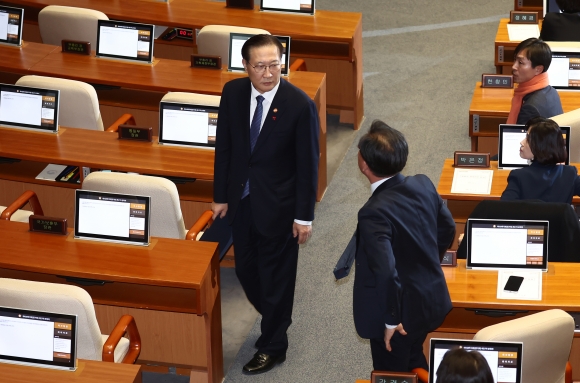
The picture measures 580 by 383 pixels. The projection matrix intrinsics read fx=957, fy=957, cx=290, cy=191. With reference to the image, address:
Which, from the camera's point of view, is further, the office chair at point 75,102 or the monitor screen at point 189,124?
the office chair at point 75,102

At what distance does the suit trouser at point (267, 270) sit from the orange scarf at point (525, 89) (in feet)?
5.20

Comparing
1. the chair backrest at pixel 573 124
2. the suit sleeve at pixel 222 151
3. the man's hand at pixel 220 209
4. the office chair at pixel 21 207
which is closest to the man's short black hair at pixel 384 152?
the suit sleeve at pixel 222 151

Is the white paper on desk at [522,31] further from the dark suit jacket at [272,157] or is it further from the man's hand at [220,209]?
the man's hand at [220,209]

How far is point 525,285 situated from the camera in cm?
390

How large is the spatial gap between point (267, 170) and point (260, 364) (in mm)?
967

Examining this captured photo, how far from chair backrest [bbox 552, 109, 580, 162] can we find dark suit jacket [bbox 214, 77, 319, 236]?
56.5 inches

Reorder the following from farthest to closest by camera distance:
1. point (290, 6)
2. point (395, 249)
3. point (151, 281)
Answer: point (290, 6)
point (151, 281)
point (395, 249)

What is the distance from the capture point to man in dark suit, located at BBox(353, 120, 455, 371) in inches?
134

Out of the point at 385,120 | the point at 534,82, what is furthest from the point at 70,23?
the point at 534,82

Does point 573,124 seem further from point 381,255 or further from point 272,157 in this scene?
point 381,255

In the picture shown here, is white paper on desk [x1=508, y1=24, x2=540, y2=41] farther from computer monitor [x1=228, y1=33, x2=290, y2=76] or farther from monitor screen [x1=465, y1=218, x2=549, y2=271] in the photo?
monitor screen [x1=465, y1=218, x2=549, y2=271]

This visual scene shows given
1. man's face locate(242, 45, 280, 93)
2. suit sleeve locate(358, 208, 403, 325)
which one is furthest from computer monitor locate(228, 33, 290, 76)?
suit sleeve locate(358, 208, 403, 325)

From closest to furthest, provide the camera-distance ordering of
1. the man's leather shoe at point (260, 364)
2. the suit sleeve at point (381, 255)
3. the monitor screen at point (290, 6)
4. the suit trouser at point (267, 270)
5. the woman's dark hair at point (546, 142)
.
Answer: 1. the suit sleeve at point (381, 255)
2. the woman's dark hair at point (546, 142)
3. the suit trouser at point (267, 270)
4. the man's leather shoe at point (260, 364)
5. the monitor screen at point (290, 6)

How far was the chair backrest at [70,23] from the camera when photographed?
248 inches
